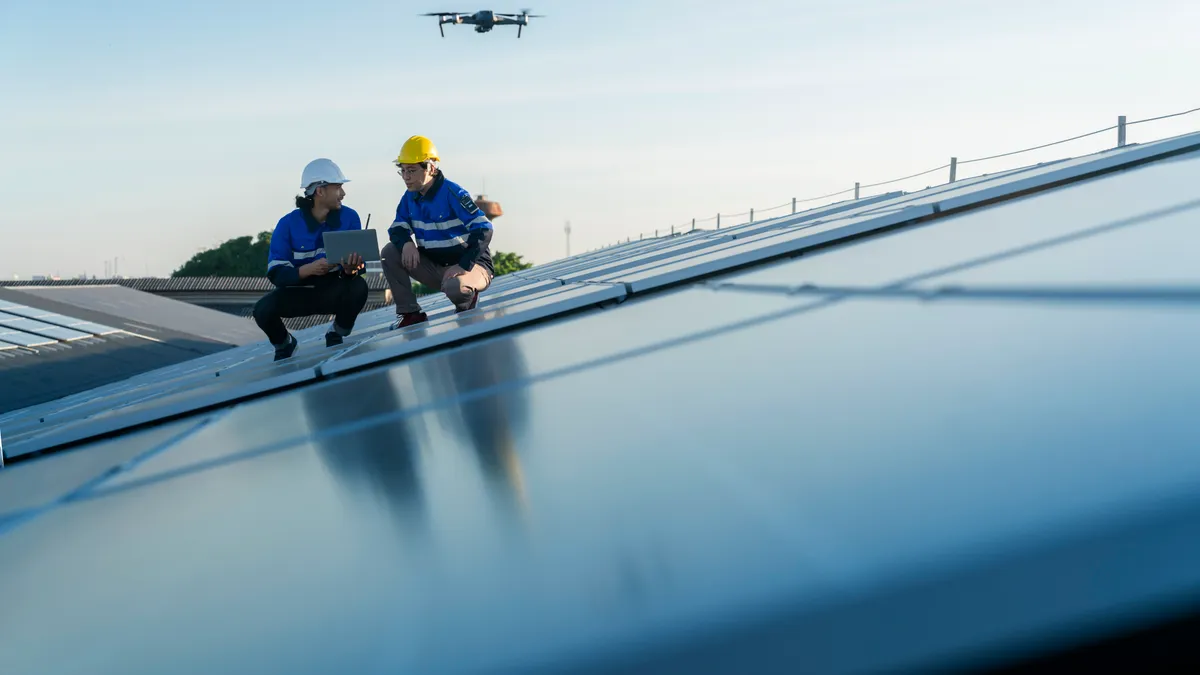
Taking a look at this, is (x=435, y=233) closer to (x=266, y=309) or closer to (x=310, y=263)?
(x=310, y=263)

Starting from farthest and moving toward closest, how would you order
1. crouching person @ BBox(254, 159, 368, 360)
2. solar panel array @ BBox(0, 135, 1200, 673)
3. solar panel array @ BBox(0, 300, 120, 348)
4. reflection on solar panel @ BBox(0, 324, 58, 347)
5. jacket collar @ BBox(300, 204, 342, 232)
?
solar panel array @ BBox(0, 300, 120, 348)
reflection on solar panel @ BBox(0, 324, 58, 347)
jacket collar @ BBox(300, 204, 342, 232)
crouching person @ BBox(254, 159, 368, 360)
solar panel array @ BBox(0, 135, 1200, 673)

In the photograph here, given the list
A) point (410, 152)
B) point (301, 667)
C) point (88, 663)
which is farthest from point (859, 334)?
point (410, 152)

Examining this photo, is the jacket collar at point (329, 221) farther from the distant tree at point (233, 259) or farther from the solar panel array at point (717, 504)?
the distant tree at point (233, 259)

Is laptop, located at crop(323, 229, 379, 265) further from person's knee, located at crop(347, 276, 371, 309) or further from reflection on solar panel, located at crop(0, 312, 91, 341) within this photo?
reflection on solar panel, located at crop(0, 312, 91, 341)

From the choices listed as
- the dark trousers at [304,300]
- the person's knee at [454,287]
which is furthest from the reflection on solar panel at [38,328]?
the person's knee at [454,287]

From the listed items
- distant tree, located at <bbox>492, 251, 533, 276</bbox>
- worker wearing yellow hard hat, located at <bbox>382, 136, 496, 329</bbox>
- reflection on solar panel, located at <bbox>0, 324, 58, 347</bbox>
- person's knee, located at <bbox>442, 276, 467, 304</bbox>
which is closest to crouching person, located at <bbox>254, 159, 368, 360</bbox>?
worker wearing yellow hard hat, located at <bbox>382, 136, 496, 329</bbox>

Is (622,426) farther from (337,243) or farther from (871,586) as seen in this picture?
(337,243)
